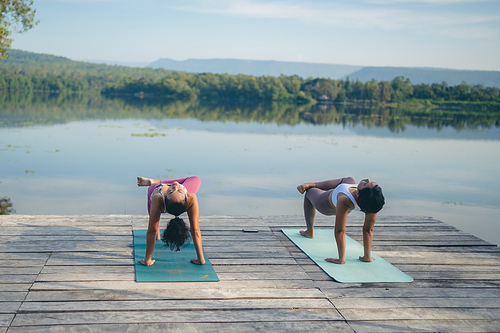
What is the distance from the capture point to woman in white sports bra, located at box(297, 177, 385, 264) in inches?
150

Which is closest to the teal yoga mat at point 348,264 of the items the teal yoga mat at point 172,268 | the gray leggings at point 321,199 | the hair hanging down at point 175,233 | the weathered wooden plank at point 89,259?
the gray leggings at point 321,199

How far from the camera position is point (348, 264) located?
4066 mm

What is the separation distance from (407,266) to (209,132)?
2064cm

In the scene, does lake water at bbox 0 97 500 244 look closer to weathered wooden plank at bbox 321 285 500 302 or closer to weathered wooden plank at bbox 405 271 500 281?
weathered wooden plank at bbox 405 271 500 281

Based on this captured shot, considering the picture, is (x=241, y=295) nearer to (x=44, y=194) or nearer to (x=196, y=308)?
(x=196, y=308)

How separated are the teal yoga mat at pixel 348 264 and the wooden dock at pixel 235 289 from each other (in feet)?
0.32

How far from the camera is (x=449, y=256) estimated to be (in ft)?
14.8

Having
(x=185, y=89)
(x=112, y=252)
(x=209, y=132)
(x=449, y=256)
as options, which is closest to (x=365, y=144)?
(x=209, y=132)

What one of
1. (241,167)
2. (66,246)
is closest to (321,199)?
(66,246)

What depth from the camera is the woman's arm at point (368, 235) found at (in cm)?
403

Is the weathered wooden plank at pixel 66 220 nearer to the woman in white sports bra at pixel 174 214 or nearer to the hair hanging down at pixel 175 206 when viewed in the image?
the woman in white sports bra at pixel 174 214

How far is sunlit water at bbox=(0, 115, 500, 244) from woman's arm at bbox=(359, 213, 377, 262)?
15.7 feet

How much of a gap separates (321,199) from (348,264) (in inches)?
27.6

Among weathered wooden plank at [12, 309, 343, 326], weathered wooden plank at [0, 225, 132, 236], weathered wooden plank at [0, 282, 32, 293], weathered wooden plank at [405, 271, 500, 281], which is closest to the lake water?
weathered wooden plank at [0, 225, 132, 236]
